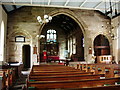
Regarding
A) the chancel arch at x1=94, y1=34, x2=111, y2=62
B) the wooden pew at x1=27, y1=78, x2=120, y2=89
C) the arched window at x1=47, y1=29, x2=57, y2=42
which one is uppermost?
the arched window at x1=47, y1=29, x2=57, y2=42

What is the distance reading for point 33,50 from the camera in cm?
1403

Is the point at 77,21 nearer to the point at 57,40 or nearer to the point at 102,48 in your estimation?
the point at 102,48

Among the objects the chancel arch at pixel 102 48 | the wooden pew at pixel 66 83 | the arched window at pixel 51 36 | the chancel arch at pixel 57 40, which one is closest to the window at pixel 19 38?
the chancel arch at pixel 102 48

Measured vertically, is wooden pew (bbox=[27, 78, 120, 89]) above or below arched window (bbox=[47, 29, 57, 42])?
below

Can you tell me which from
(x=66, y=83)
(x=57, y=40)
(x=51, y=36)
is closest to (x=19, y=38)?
(x=51, y=36)

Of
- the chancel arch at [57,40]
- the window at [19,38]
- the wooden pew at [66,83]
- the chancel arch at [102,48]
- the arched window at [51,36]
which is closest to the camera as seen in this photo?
the wooden pew at [66,83]

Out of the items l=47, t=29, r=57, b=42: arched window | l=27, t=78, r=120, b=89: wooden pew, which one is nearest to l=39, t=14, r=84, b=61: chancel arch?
l=47, t=29, r=57, b=42: arched window

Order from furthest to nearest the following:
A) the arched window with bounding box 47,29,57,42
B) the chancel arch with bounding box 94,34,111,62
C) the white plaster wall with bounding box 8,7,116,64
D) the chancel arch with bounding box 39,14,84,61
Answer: the arched window with bounding box 47,29,57,42
the chancel arch with bounding box 39,14,84,61
the chancel arch with bounding box 94,34,111,62
the white plaster wall with bounding box 8,7,116,64

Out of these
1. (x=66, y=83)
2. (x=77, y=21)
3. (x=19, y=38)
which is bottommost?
(x=66, y=83)

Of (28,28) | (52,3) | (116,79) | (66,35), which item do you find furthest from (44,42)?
(116,79)

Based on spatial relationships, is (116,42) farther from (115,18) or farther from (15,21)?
(15,21)

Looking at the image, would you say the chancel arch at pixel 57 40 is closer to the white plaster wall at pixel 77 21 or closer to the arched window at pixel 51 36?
the arched window at pixel 51 36

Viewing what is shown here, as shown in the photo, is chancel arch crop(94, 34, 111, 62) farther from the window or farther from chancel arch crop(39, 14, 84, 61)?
the window

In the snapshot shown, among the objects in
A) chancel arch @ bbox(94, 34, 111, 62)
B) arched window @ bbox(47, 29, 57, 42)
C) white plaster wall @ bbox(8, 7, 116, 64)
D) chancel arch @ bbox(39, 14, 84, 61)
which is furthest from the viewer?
arched window @ bbox(47, 29, 57, 42)
